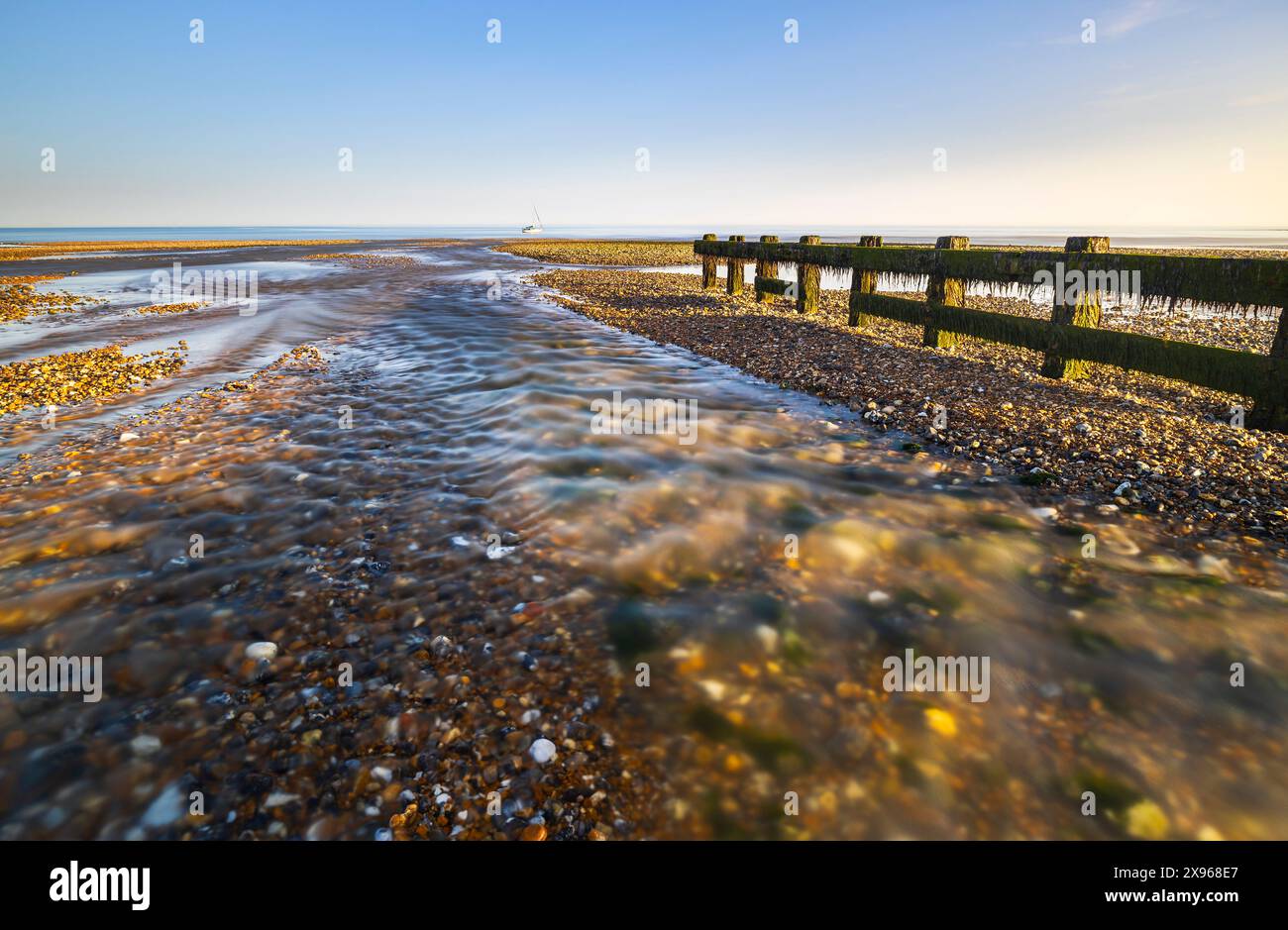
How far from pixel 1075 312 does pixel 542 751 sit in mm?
10633

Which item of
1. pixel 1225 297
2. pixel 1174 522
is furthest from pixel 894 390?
pixel 1174 522

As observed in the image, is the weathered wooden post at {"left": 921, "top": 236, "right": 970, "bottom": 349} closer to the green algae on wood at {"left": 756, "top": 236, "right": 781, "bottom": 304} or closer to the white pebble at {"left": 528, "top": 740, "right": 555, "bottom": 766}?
the green algae on wood at {"left": 756, "top": 236, "right": 781, "bottom": 304}

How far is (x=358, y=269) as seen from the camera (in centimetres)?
3878

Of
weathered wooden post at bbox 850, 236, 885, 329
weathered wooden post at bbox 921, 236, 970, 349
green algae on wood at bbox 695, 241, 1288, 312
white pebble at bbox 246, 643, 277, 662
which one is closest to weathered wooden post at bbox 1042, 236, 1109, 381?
green algae on wood at bbox 695, 241, 1288, 312

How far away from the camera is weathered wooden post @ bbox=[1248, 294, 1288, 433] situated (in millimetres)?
6941

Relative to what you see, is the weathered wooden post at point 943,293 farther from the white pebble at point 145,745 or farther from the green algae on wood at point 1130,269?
the white pebble at point 145,745

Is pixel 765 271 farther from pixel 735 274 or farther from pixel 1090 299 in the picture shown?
pixel 1090 299

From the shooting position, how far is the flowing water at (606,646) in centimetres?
298

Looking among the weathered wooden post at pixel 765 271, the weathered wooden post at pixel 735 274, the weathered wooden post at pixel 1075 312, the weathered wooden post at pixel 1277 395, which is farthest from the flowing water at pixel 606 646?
the weathered wooden post at pixel 735 274

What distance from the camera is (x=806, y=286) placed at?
17.9m

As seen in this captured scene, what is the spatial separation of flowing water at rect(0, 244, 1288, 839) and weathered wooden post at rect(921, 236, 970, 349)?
594cm

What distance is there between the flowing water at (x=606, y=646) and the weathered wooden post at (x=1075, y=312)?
447 cm

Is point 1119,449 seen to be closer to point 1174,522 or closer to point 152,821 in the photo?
point 1174,522

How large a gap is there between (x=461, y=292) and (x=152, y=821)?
25.8 meters
